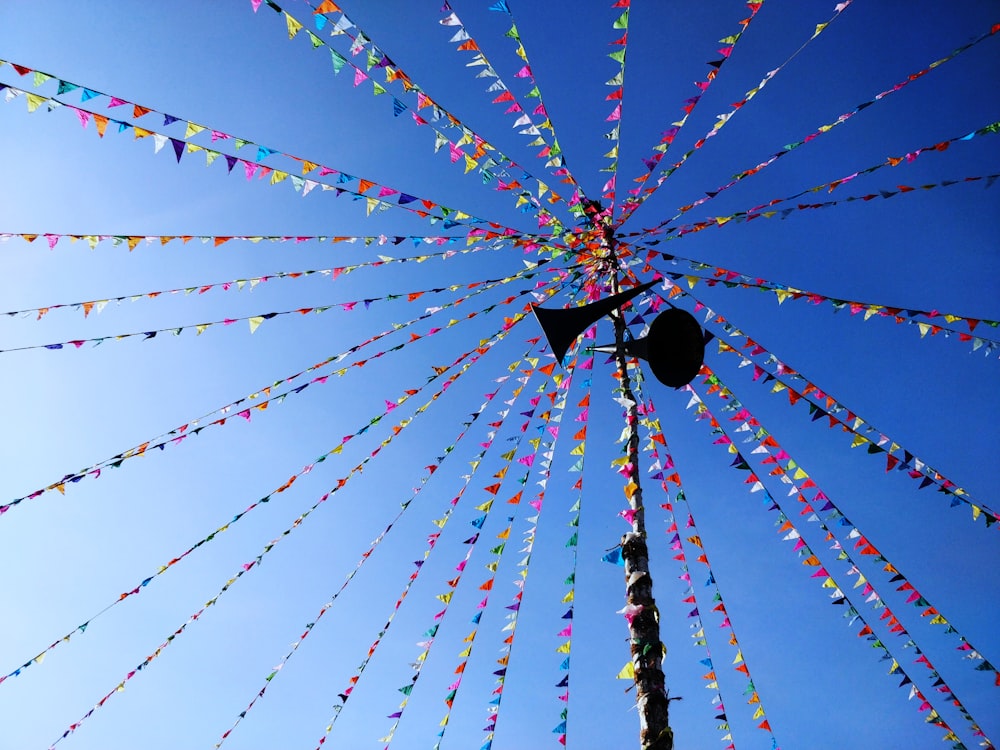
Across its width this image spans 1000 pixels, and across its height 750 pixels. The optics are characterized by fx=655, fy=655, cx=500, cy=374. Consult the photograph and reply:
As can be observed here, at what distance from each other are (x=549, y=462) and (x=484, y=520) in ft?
3.12

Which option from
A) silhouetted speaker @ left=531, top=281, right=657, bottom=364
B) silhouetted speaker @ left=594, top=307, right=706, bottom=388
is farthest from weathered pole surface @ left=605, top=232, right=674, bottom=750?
silhouetted speaker @ left=531, top=281, right=657, bottom=364

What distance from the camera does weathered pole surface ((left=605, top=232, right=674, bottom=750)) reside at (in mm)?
4547

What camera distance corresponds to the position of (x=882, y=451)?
241 inches

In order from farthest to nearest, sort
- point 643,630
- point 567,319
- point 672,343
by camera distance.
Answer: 1. point 672,343
2. point 643,630
3. point 567,319

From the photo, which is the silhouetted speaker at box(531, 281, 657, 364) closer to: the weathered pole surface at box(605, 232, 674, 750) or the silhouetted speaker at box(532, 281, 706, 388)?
the silhouetted speaker at box(532, 281, 706, 388)

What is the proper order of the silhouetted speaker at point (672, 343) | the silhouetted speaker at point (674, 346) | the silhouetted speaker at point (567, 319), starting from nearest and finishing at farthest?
the silhouetted speaker at point (567, 319) < the silhouetted speaker at point (672, 343) < the silhouetted speaker at point (674, 346)

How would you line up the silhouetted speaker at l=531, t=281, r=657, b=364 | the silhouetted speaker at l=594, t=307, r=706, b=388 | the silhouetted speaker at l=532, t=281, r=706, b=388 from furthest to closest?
the silhouetted speaker at l=594, t=307, r=706, b=388 → the silhouetted speaker at l=532, t=281, r=706, b=388 → the silhouetted speaker at l=531, t=281, r=657, b=364

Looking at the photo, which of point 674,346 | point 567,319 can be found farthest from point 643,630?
point 567,319

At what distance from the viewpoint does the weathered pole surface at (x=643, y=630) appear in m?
4.55

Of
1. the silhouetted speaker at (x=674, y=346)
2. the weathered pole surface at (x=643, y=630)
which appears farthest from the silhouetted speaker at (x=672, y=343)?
the weathered pole surface at (x=643, y=630)

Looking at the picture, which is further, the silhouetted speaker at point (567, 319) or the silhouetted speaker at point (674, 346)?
the silhouetted speaker at point (674, 346)

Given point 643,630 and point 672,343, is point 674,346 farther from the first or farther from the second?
point 643,630

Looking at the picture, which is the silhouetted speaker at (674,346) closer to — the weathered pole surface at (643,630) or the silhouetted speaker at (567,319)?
the silhouetted speaker at (567,319)

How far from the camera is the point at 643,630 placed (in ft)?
15.9
